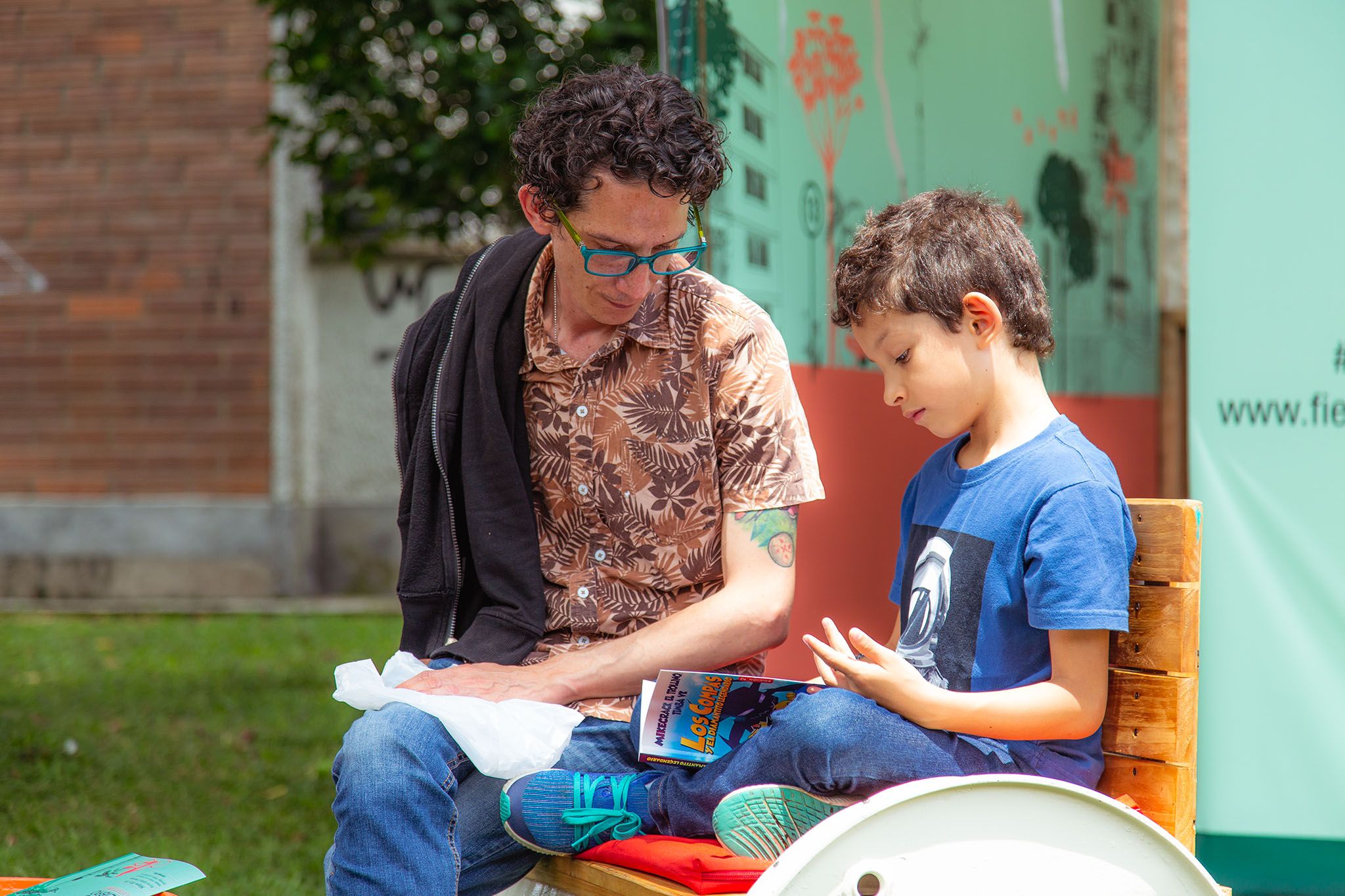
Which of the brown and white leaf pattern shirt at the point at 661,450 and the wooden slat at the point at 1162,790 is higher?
the brown and white leaf pattern shirt at the point at 661,450

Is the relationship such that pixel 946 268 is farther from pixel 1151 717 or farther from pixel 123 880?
pixel 123 880

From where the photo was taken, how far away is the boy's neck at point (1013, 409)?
1.80m

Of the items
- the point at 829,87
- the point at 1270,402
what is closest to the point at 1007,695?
the point at 1270,402

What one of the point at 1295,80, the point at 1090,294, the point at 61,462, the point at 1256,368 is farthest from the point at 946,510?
the point at 61,462

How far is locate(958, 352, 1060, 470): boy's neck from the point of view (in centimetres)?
180

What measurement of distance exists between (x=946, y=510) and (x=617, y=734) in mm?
586

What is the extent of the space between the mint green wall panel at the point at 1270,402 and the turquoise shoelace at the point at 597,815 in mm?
1423

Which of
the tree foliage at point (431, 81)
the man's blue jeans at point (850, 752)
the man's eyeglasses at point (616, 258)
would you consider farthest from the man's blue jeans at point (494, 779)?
the tree foliage at point (431, 81)

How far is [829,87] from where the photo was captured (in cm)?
280

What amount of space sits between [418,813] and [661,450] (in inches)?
26.7

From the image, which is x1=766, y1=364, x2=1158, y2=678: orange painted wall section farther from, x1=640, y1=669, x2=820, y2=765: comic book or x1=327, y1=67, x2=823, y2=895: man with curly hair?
x1=640, y1=669, x2=820, y2=765: comic book

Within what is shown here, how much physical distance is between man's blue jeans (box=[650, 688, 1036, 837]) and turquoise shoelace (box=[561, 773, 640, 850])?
187mm

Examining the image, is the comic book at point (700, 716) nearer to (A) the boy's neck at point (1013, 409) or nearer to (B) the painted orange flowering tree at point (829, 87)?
(A) the boy's neck at point (1013, 409)

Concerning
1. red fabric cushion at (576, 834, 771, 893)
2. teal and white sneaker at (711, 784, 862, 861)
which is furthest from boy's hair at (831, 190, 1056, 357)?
red fabric cushion at (576, 834, 771, 893)
